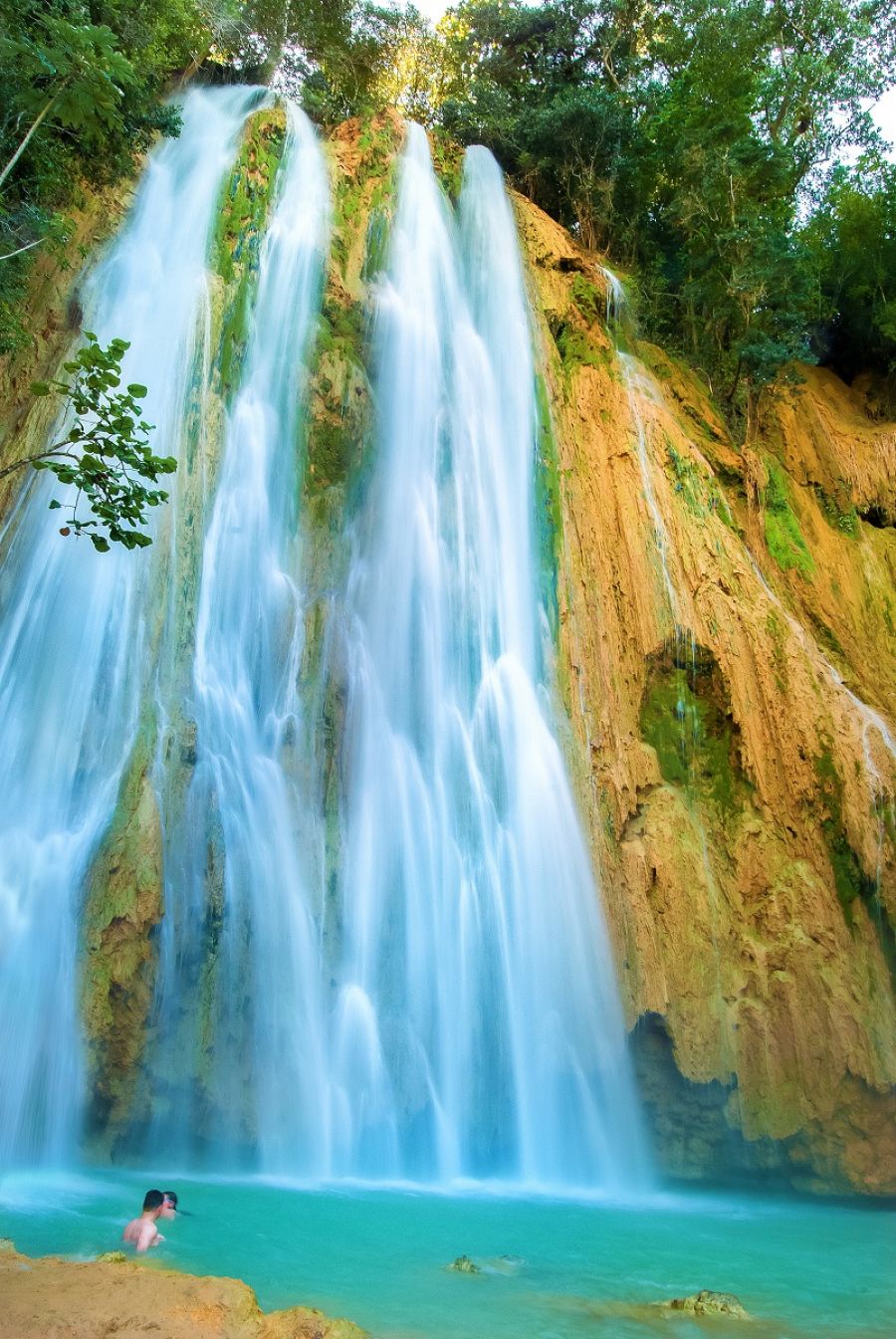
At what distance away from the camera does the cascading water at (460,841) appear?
936cm

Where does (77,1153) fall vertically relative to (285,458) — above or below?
below

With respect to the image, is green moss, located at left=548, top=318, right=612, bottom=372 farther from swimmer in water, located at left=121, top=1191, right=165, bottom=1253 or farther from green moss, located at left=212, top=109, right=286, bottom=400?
swimmer in water, located at left=121, top=1191, right=165, bottom=1253

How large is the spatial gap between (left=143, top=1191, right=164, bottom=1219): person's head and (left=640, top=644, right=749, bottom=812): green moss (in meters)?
7.27

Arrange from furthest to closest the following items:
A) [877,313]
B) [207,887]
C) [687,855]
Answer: [877,313], [687,855], [207,887]

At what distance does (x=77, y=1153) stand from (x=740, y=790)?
802 centimetres

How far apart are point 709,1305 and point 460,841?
19.1ft

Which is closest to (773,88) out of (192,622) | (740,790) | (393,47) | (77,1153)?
(393,47)

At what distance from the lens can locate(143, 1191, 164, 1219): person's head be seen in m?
6.12

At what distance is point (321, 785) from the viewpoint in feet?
35.6

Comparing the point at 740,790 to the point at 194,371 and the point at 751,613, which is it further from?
the point at 194,371

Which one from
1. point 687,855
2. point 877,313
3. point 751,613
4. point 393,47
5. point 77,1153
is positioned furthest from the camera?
point 393,47

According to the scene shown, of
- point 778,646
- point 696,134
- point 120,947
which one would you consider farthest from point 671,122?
point 120,947

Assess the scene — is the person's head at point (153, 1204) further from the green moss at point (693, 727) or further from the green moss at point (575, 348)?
the green moss at point (575, 348)

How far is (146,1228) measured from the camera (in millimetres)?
5949
